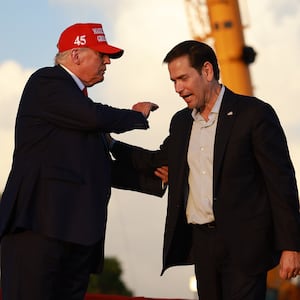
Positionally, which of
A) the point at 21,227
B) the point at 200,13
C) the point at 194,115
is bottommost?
the point at 21,227

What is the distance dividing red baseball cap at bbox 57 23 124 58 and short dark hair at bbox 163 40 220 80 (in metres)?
0.27

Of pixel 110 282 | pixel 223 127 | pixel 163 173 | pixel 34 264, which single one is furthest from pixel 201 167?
pixel 110 282

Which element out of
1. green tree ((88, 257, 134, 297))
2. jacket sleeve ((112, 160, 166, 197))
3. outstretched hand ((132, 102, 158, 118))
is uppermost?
outstretched hand ((132, 102, 158, 118))

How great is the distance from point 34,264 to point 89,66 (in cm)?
101

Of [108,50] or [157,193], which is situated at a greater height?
[108,50]

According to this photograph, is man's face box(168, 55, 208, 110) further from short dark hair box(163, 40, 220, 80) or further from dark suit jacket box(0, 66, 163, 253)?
dark suit jacket box(0, 66, 163, 253)

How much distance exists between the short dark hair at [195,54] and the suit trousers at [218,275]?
2.65 ft

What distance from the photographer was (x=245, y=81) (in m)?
21.1

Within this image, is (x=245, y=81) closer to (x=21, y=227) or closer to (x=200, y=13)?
(x=200, y=13)

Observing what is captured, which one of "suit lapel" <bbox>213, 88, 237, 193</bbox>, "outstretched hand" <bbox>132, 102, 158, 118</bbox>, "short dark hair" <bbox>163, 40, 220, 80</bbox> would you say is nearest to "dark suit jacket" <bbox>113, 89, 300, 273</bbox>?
"suit lapel" <bbox>213, 88, 237, 193</bbox>

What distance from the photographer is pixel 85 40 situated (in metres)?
5.32

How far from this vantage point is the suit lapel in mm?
5250

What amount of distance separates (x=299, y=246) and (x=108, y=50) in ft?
4.40

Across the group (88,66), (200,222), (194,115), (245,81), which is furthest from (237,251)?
(245,81)
